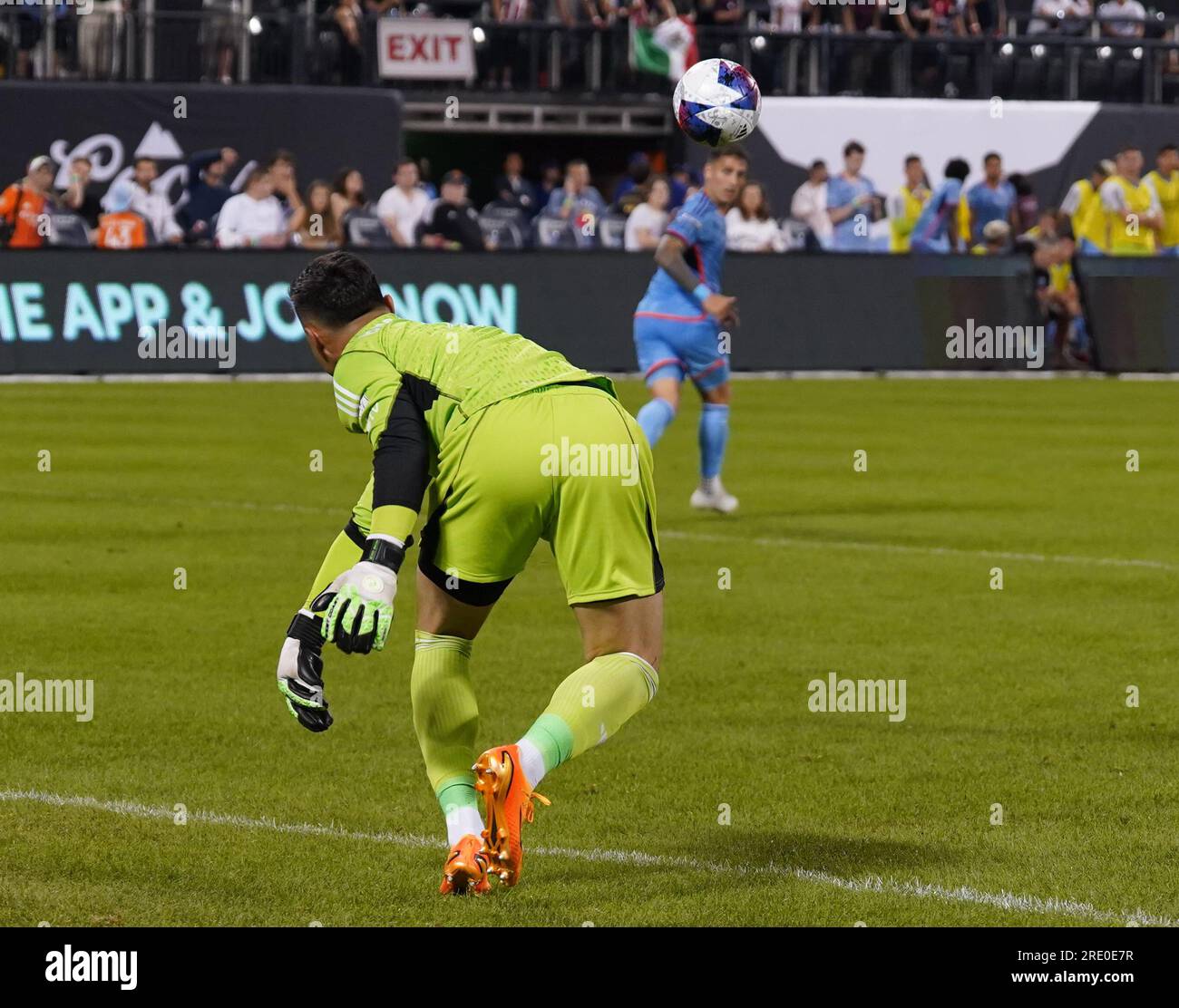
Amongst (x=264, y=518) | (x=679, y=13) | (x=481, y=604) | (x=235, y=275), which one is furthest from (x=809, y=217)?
(x=481, y=604)

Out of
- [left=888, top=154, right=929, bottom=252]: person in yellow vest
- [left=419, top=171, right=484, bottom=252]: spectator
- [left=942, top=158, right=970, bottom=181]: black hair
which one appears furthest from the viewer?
[left=942, top=158, right=970, bottom=181]: black hair

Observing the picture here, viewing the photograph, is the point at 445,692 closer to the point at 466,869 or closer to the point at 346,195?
the point at 466,869

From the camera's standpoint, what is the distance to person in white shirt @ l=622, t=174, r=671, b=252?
28.6 m

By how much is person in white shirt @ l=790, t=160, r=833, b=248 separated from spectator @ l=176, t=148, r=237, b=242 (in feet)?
25.3

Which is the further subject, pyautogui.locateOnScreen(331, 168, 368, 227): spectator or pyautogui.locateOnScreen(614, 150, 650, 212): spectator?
pyautogui.locateOnScreen(614, 150, 650, 212): spectator

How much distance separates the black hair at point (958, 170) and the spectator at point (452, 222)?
25.5 ft

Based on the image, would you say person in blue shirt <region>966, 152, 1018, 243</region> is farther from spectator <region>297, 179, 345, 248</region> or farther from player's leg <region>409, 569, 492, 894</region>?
player's leg <region>409, 569, 492, 894</region>

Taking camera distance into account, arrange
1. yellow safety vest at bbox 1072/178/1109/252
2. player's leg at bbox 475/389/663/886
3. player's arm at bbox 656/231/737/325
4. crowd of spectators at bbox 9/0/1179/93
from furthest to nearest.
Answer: yellow safety vest at bbox 1072/178/1109/252 < crowd of spectators at bbox 9/0/1179/93 < player's arm at bbox 656/231/737/325 < player's leg at bbox 475/389/663/886

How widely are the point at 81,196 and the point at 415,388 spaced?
2214 centimetres

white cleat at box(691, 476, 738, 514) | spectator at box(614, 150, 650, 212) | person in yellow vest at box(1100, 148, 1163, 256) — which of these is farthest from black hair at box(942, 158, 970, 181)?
white cleat at box(691, 476, 738, 514)

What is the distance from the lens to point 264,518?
51.0ft

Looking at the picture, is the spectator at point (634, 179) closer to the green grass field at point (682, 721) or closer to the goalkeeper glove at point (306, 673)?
the green grass field at point (682, 721)

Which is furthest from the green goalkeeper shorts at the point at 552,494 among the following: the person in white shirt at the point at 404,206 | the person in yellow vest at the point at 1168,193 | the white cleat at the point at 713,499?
the person in yellow vest at the point at 1168,193
